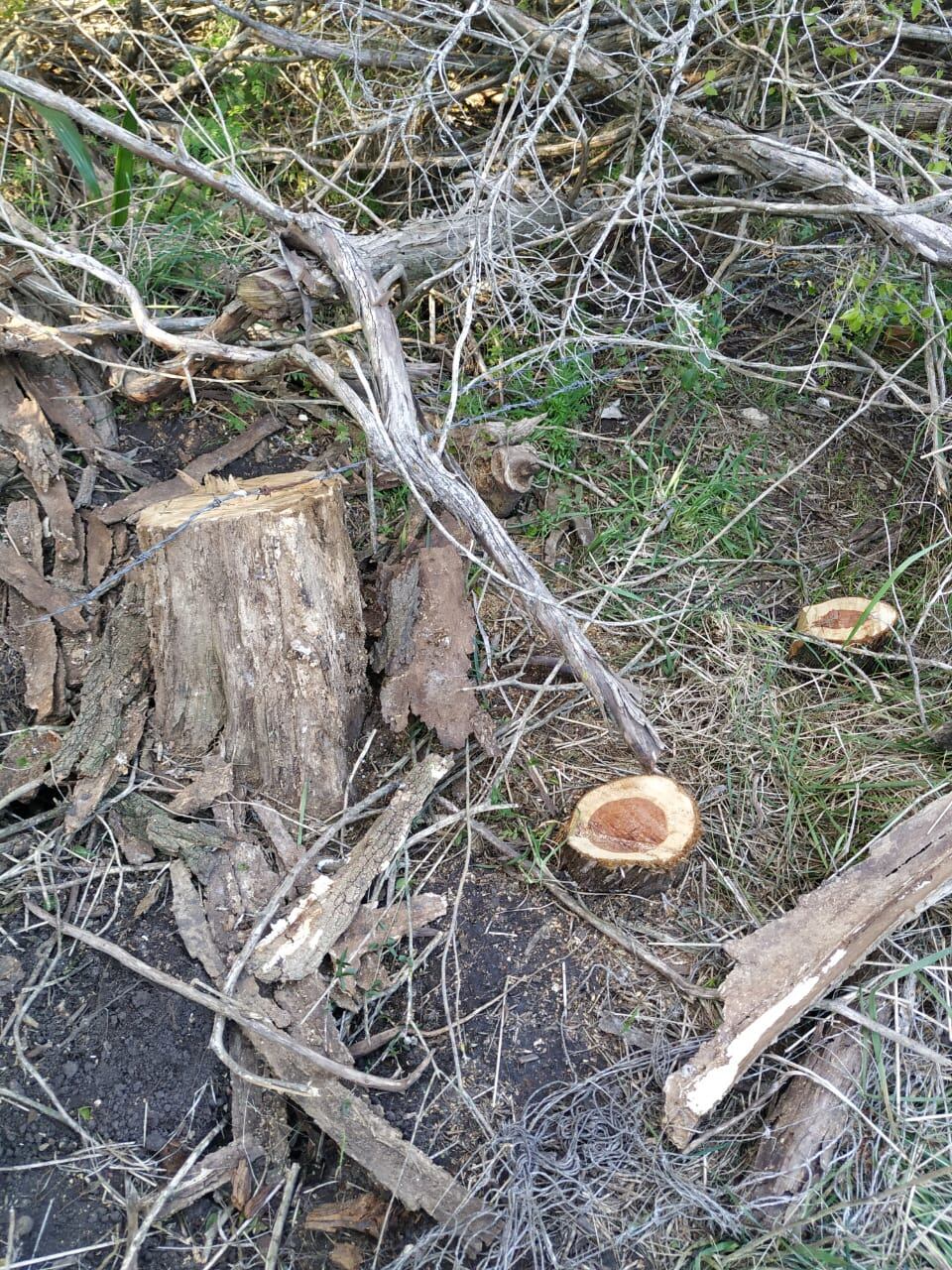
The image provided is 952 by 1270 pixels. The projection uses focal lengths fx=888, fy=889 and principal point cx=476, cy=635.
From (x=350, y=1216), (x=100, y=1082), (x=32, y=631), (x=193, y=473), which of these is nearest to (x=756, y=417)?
(x=193, y=473)

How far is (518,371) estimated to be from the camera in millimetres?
2869

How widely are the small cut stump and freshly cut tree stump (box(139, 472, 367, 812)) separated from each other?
650 mm

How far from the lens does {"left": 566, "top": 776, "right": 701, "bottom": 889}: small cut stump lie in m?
2.05

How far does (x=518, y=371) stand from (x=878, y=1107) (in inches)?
87.0

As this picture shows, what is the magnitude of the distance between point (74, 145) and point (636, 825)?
2.96m

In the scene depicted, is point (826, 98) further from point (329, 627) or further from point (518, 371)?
point (329, 627)

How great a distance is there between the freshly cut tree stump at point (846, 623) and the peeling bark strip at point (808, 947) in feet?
2.04

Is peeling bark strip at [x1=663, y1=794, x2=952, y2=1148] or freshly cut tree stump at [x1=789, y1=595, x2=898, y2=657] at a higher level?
freshly cut tree stump at [x1=789, y1=595, x2=898, y2=657]

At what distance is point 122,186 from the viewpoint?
3107mm

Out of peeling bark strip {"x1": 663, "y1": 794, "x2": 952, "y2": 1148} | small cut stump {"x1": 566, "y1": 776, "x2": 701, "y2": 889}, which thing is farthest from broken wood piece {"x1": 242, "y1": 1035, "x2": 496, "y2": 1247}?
small cut stump {"x1": 566, "y1": 776, "x2": 701, "y2": 889}

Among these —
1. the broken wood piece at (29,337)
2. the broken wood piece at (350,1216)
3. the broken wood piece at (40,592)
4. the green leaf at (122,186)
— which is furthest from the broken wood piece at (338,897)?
the green leaf at (122,186)

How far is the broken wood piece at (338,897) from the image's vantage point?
1.97 m

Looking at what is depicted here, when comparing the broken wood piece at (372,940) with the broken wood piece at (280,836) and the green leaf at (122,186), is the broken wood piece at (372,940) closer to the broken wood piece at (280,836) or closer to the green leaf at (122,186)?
the broken wood piece at (280,836)

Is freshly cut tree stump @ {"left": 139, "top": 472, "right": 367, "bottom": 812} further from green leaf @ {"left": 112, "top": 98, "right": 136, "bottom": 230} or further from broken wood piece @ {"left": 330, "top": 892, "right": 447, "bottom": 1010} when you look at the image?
green leaf @ {"left": 112, "top": 98, "right": 136, "bottom": 230}
